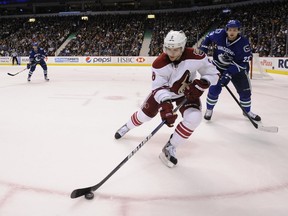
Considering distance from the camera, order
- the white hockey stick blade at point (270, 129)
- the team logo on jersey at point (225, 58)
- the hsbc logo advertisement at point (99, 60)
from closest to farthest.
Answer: the white hockey stick blade at point (270, 129)
the team logo on jersey at point (225, 58)
the hsbc logo advertisement at point (99, 60)

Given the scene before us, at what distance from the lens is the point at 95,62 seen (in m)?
14.4

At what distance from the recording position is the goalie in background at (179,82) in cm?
216

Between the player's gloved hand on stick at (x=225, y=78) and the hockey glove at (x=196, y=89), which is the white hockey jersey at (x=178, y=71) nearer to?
the hockey glove at (x=196, y=89)

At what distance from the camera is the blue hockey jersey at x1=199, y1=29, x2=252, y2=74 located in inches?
133

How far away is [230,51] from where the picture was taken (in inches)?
136

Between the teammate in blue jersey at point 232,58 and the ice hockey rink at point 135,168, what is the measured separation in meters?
0.38

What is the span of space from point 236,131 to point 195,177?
1375 millimetres

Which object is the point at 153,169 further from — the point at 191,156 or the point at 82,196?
the point at 82,196

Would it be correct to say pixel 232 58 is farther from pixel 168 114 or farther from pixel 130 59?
pixel 130 59

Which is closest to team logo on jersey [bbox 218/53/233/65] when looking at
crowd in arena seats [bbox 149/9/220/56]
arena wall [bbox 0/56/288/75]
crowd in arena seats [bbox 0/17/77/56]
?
arena wall [bbox 0/56/288/75]

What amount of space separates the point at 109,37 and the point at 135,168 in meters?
16.7

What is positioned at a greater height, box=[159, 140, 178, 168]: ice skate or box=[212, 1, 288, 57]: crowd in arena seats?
box=[212, 1, 288, 57]: crowd in arena seats

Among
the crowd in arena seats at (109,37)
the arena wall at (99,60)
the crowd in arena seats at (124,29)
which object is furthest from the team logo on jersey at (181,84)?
the crowd in arena seats at (109,37)

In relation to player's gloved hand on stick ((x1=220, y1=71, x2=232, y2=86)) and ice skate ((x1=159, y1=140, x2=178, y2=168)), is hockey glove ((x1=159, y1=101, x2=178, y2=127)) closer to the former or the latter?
ice skate ((x1=159, y1=140, x2=178, y2=168))
